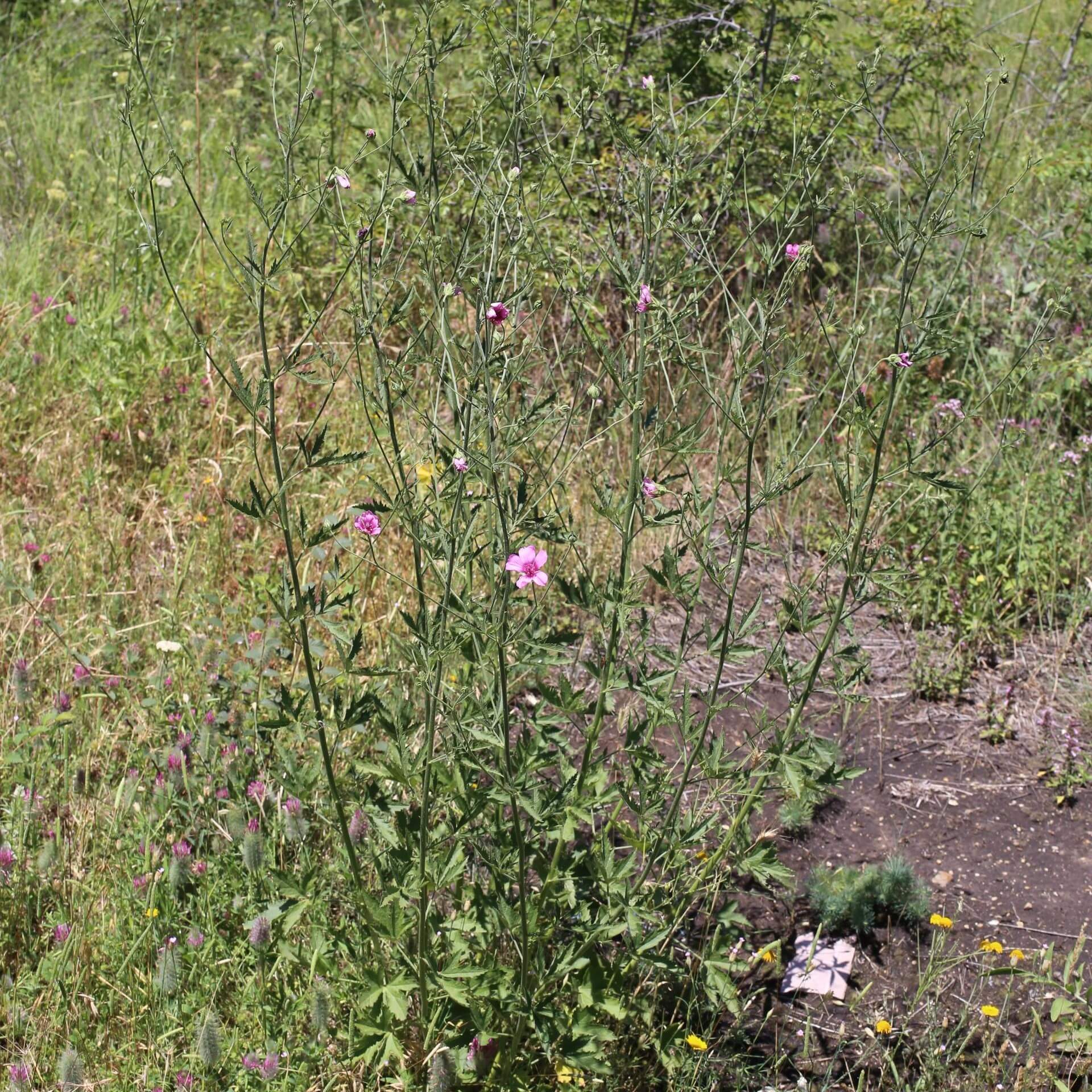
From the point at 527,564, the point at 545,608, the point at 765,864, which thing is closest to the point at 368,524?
the point at 527,564

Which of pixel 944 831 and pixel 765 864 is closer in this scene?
pixel 765 864

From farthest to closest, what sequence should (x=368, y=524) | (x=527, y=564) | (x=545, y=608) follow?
(x=545, y=608) → (x=368, y=524) → (x=527, y=564)

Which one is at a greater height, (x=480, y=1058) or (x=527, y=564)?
(x=527, y=564)

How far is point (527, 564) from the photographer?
6.04 feet

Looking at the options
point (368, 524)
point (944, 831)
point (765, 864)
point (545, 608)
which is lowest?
point (944, 831)

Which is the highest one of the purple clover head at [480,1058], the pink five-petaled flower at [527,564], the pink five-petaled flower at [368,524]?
the pink five-petaled flower at [527,564]

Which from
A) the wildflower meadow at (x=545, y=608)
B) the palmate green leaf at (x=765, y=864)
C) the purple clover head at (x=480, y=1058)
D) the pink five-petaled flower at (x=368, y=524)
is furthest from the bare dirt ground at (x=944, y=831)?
the pink five-petaled flower at (x=368, y=524)

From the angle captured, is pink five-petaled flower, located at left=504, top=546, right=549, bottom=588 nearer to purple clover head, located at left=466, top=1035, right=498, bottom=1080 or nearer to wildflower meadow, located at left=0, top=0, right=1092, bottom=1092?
wildflower meadow, located at left=0, top=0, right=1092, bottom=1092

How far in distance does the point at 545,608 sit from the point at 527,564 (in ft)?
5.45

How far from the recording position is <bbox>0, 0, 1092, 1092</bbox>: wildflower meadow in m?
2.02

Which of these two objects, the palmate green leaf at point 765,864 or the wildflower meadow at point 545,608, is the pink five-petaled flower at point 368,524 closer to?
the wildflower meadow at point 545,608

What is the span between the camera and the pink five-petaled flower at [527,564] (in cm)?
182

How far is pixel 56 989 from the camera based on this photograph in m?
2.31

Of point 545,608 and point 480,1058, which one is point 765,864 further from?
point 545,608
